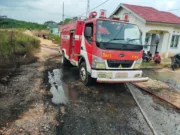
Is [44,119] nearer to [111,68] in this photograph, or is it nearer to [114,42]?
[111,68]

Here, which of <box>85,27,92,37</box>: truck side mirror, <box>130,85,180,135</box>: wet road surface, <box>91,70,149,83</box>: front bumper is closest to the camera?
<box>130,85,180,135</box>: wet road surface

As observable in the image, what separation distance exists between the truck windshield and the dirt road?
182cm

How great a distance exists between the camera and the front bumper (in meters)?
5.94

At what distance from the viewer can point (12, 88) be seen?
646 cm

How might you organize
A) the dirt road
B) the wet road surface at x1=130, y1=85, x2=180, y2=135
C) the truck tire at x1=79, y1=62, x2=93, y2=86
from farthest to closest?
the truck tire at x1=79, y1=62, x2=93, y2=86
the wet road surface at x1=130, y1=85, x2=180, y2=135
the dirt road

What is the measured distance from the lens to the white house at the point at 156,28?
1538cm

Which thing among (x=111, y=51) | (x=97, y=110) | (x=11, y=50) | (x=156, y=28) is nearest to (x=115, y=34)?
(x=111, y=51)

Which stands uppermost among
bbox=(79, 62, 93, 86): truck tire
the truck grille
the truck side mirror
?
the truck side mirror

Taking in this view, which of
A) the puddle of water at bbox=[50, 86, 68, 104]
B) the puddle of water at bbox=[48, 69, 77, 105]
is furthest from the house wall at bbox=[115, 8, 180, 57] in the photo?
the puddle of water at bbox=[50, 86, 68, 104]

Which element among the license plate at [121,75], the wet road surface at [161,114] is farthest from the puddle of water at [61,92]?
the wet road surface at [161,114]

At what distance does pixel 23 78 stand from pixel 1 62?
3.38 meters

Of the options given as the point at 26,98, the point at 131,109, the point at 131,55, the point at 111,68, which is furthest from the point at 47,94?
the point at 131,55

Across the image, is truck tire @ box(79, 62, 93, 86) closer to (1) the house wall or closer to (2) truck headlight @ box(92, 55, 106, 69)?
(2) truck headlight @ box(92, 55, 106, 69)

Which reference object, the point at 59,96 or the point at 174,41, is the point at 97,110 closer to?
the point at 59,96
